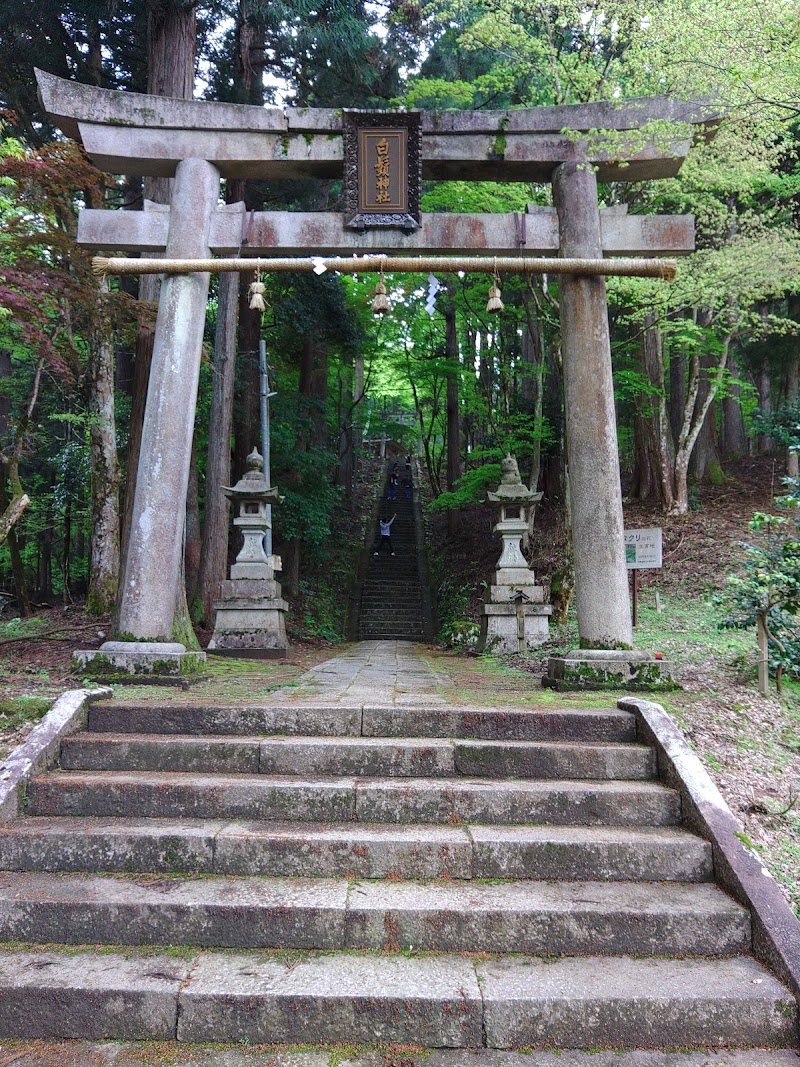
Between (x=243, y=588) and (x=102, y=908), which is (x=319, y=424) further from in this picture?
(x=102, y=908)

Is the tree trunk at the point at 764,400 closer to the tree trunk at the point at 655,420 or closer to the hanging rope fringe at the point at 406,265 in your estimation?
the tree trunk at the point at 655,420

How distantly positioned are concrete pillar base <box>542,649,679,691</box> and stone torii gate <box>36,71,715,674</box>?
0.46m

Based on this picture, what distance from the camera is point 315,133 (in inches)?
254

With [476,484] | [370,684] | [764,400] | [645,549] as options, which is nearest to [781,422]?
[764,400]

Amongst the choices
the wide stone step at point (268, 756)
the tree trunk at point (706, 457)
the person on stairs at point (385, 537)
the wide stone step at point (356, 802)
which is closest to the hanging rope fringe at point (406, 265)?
the wide stone step at point (268, 756)

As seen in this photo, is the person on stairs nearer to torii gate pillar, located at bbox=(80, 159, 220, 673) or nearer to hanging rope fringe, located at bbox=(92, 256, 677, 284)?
torii gate pillar, located at bbox=(80, 159, 220, 673)

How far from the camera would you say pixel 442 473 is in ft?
108

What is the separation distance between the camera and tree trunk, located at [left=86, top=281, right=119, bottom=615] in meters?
11.5

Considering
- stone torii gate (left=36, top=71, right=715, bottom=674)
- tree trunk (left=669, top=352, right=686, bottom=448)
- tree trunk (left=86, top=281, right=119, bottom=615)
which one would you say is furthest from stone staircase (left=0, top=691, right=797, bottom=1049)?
tree trunk (left=669, top=352, right=686, bottom=448)

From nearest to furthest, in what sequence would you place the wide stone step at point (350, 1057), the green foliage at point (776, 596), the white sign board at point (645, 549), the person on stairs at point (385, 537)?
1. the wide stone step at point (350, 1057)
2. the green foliage at point (776, 596)
3. the white sign board at point (645, 549)
4. the person on stairs at point (385, 537)

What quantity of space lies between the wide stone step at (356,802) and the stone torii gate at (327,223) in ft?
7.40

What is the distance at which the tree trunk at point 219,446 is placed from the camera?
40.3 ft

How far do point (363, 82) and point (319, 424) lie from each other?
8.06 m

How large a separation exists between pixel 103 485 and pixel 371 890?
10.1 m
